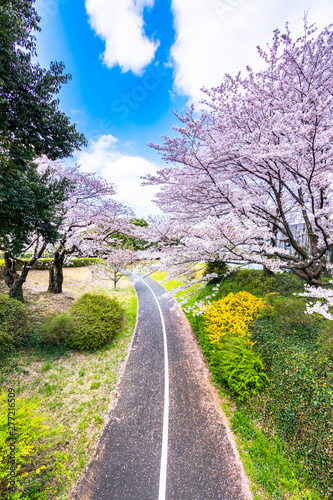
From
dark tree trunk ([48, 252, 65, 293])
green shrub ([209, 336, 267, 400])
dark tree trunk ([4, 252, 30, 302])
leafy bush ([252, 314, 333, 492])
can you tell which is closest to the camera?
leafy bush ([252, 314, 333, 492])

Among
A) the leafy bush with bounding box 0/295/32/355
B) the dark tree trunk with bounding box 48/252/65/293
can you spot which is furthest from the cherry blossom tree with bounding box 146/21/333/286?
the dark tree trunk with bounding box 48/252/65/293

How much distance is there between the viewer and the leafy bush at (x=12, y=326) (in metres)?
6.26

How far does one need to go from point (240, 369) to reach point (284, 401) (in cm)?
116

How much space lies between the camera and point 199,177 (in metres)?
5.30

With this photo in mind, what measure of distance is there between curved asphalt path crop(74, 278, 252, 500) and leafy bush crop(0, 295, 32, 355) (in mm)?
4114

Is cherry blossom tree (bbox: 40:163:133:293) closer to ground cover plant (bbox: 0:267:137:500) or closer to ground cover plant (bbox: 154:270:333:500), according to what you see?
ground cover plant (bbox: 0:267:137:500)

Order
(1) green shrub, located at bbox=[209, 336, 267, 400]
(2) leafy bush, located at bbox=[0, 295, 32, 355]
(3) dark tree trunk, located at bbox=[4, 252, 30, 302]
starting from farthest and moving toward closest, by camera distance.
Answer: (3) dark tree trunk, located at bbox=[4, 252, 30, 302] → (2) leafy bush, located at bbox=[0, 295, 32, 355] → (1) green shrub, located at bbox=[209, 336, 267, 400]

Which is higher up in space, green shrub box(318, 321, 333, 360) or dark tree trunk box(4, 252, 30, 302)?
green shrub box(318, 321, 333, 360)

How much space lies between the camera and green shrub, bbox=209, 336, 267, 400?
4.98 m

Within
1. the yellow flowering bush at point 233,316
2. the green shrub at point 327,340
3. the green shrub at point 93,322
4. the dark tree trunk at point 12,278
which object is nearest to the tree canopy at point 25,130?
the green shrub at point 93,322

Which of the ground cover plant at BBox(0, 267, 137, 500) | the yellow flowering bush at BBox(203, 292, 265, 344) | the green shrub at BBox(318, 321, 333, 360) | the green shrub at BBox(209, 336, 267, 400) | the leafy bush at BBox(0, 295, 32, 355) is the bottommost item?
the ground cover plant at BBox(0, 267, 137, 500)

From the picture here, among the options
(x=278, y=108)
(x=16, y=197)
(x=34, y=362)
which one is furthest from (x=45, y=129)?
(x=34, y=362)

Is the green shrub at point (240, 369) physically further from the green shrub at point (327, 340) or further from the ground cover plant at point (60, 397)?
the ground cover plant at point (60, 397)

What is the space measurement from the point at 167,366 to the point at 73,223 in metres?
8.38
